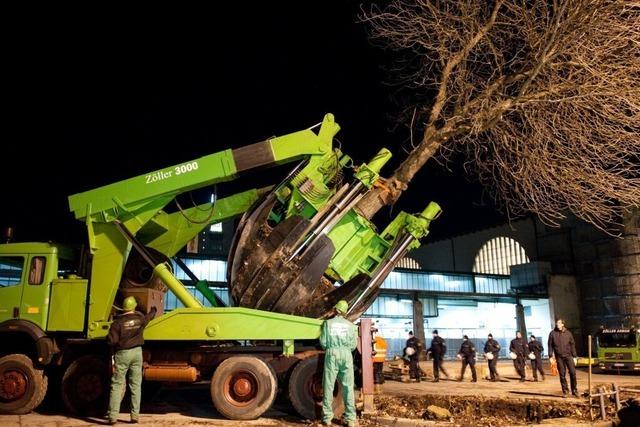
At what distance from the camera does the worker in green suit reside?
7324 millimetres

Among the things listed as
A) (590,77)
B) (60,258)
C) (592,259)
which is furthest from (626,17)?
(592,259)

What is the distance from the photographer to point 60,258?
924 centimetres

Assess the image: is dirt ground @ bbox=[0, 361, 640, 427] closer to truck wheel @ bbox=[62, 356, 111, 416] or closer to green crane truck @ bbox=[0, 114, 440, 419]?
truck wheel @ bbox=[62, 356, 111, 416]

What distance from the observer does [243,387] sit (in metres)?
8.00

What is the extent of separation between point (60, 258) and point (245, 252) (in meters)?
3.37

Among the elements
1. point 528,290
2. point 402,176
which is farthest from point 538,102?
point 528,290

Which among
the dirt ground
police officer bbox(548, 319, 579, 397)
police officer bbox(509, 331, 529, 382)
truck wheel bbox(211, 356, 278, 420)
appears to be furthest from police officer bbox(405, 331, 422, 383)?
truck wheel bbox(211, 356, 278, 420)

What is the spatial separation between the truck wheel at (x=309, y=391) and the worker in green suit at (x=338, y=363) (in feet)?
1.94

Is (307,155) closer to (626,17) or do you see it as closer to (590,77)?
(590,77)

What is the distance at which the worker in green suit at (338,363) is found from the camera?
24.0 feet

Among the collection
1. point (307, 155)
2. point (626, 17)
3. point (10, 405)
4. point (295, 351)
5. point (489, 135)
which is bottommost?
point (10, 405)

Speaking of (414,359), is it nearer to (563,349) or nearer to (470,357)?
(470,357)

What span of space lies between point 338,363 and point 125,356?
9.95ft

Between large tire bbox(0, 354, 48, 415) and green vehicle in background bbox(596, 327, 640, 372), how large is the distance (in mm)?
20008
